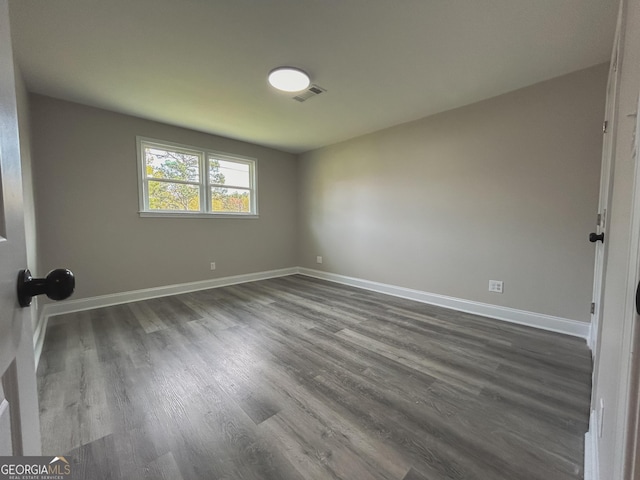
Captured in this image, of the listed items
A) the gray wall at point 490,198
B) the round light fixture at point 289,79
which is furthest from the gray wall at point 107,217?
the gray wall at point 490,198

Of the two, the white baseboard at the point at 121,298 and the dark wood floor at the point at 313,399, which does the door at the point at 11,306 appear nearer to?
the dark wood floor at the point at 313,399

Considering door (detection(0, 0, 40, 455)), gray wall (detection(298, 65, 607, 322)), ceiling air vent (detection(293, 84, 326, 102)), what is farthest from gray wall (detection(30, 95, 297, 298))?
door (detection(0, 0, 40, 455))

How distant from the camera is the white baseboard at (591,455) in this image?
1.03 metres

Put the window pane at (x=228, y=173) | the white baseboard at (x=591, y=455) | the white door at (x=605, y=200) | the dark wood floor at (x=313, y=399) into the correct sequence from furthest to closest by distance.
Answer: the window pane at (x=228, y=173) → the white door at (x=605, y=200) → the dark wood floor at (x=313, y=399) → the white baseboard at (x=591, y=455)

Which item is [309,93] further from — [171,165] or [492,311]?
[492,311]

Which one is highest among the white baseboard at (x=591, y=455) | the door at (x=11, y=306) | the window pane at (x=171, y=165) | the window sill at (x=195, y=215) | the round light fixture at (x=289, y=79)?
the round light fixture at (x=289, y=79)

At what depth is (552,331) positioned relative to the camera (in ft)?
8.33

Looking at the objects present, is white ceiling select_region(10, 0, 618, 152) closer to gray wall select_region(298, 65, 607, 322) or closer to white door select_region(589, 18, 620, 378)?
gray wall select_region(298, 65, 607, 322)

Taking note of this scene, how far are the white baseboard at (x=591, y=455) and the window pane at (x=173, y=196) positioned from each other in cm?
457

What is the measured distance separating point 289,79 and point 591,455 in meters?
3.19

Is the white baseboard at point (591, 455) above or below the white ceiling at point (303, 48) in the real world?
below

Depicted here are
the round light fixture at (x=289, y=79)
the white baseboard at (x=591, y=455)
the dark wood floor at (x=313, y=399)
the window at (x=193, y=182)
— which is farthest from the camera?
the window at (x=193, y=182)

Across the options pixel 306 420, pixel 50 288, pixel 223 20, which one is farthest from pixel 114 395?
pixel 223 20

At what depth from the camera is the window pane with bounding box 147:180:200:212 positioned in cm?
369
